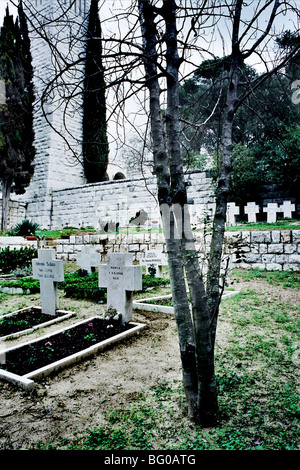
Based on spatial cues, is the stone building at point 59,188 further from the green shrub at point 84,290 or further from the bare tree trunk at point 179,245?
the bare tree trunk at point 179,245

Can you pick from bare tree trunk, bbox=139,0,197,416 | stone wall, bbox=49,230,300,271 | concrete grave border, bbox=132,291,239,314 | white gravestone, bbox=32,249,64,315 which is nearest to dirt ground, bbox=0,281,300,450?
bare tree trunk, bbox=139,0,197,416

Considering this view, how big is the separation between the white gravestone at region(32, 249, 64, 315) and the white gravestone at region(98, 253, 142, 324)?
91 cm

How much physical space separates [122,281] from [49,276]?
4.87ft

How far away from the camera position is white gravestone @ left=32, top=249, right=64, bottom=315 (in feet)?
16.1

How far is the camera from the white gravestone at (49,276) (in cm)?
491

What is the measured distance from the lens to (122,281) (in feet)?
14.2

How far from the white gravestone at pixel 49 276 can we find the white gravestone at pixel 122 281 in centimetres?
91

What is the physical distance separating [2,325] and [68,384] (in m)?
2.20

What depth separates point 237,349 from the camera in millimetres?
3207

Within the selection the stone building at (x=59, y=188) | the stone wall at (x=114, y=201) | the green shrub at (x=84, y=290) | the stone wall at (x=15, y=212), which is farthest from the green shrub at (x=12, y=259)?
the stone wall at (x=15, y=212)

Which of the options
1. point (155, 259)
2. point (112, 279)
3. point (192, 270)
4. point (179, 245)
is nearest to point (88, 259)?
point (155, 259)

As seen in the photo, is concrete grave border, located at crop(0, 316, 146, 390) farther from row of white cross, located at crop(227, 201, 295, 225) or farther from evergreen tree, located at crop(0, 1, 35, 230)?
evergreen tree, located at crop(0, 1, 35, 230)

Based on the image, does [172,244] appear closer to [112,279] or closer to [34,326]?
[112,279]
